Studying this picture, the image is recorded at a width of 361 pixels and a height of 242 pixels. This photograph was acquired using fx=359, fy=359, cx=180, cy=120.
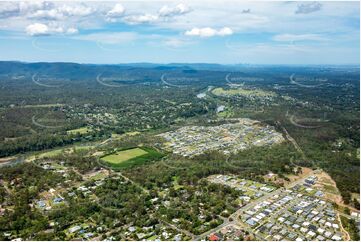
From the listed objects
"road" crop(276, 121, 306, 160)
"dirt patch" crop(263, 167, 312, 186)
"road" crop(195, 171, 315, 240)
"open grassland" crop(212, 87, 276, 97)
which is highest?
"open grassland" crop(212, 87, 276, 97)

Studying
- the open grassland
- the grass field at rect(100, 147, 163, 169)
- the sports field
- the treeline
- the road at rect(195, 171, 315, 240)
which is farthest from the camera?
the open grassland

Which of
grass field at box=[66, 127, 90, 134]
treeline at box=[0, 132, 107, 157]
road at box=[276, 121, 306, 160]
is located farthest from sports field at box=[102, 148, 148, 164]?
road at box=[276, 121, 306, 160]

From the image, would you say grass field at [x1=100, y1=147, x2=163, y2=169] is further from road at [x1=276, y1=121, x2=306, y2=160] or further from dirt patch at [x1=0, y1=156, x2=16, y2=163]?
road at [x1=276, y1=121, x2=306, y2=160]

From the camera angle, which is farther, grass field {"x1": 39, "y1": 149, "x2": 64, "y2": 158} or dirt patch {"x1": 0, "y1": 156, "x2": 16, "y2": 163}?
grass field {"x1": 39, "y1": 149, "x2": 64, "y2": 158}

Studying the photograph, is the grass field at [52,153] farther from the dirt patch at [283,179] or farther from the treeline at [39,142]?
the dirt patch at [283,179]

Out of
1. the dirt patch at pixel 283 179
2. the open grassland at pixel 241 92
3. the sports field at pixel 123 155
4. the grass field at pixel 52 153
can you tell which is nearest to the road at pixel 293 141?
the dirt patch at pixel 283 179

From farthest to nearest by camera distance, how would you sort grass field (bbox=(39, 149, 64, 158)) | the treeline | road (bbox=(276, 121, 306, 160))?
1. the treeline
2. grass field (bbox=(39, 149, 64, 158))
3. road (bbox=(276, 121, 306, 160))

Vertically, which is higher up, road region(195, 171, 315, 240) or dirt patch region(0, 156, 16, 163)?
road region(195, 171, 315, 240)

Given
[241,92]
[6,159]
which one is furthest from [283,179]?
[241,92]

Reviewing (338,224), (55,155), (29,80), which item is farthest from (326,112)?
(29,80)
